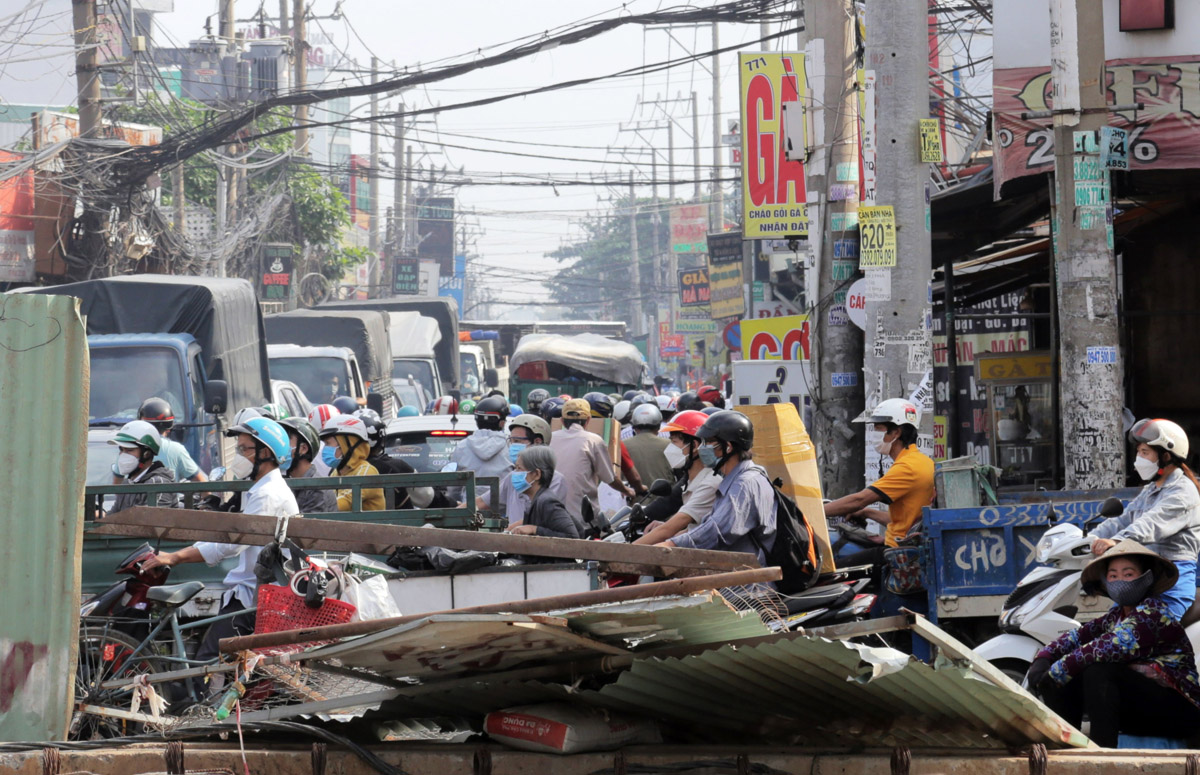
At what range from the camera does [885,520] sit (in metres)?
8.16

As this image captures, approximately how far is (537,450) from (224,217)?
23.5 meters

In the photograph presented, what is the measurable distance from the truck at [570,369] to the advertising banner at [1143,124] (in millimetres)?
16537

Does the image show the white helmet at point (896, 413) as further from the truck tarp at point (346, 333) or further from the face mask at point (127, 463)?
the truck tarp at point (346, 333)

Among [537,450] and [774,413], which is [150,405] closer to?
[537,450]

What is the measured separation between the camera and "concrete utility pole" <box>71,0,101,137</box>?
22188mm

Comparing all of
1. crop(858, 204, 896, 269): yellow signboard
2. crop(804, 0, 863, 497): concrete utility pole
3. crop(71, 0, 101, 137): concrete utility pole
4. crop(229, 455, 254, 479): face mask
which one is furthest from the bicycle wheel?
crop(71, 0, 101, 137): concrete utility pole

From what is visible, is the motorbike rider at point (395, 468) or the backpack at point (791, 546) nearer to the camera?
the backpack at point (791, 546)

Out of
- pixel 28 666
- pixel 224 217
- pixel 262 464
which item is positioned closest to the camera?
pixel 28 666

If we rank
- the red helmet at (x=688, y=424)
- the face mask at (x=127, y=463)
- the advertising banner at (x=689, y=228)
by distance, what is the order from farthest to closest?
the advertising banner at (x=689, y=228)
the face mask at (x=127, y=463)
the red helmet at (x=688, y=424)

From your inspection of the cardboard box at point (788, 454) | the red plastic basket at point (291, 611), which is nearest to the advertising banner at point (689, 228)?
the cardboard box at point (788, 454)

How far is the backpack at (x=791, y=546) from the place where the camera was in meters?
6.26

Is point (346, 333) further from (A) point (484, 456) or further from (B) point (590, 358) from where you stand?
(A) point (484, 456)

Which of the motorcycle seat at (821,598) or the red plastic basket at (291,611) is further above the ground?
the red plastic basket at (291,611)

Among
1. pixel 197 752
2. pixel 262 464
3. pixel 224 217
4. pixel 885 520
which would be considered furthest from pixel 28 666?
pixel 224 217
